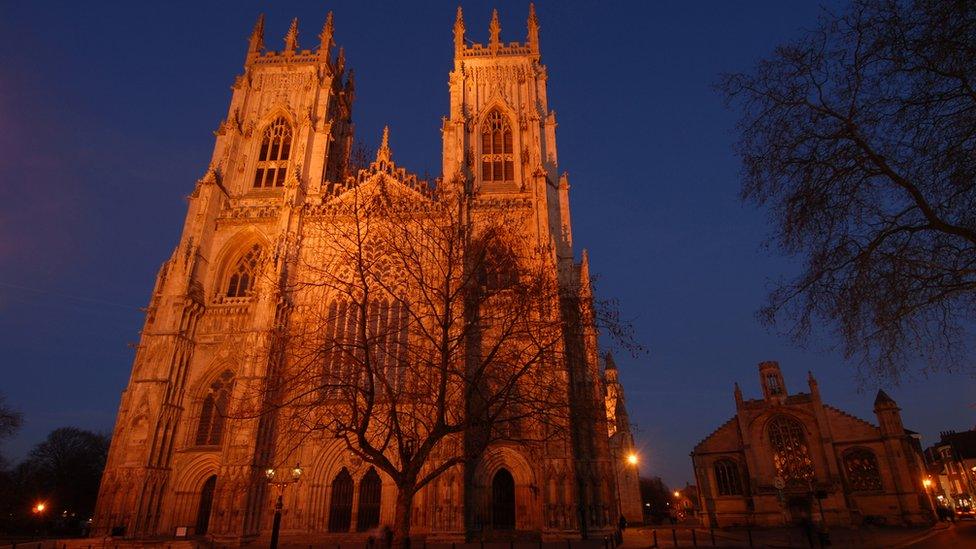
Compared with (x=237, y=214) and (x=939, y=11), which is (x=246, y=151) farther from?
(x=939, y=11)

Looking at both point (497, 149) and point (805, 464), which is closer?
point (497, 149)

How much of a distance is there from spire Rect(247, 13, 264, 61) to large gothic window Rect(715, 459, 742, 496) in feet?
135

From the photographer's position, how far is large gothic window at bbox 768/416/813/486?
34500mm

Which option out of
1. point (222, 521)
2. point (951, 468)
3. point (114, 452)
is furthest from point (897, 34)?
point (951, 468)

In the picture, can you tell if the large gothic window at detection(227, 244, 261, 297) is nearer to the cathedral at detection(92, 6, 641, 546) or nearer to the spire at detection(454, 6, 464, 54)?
the cathedral at detection(92, 6, 641, 546)

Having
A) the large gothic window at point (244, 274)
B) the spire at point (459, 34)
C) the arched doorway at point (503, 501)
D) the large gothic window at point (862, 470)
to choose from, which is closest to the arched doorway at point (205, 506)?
the large gothic window at point (244, 274)

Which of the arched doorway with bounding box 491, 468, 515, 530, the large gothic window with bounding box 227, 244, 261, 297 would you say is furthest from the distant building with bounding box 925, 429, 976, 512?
the large gothic window with bounding box 227, 244, 261, 297

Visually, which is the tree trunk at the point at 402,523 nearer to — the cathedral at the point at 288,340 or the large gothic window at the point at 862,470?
the cathedral at the point at 288,340

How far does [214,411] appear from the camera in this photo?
80.9 ft

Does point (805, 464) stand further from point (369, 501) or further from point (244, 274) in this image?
point (244, 274)

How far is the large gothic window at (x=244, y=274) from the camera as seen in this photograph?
1094 inches

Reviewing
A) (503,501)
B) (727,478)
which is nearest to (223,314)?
(503,501)

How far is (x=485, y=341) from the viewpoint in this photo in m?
23.3

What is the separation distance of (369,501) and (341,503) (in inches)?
47.1
